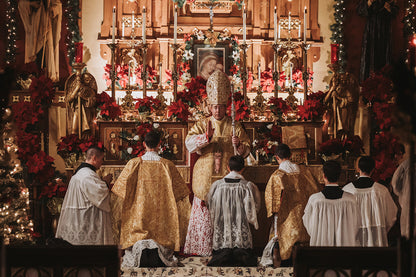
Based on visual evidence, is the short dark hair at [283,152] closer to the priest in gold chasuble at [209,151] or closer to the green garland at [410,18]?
the priest in gold chasuble at [209,151]

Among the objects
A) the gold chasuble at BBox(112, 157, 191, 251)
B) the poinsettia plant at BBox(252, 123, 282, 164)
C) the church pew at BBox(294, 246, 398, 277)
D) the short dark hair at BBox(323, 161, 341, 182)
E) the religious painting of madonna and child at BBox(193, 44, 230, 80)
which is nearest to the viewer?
the church pew at BBox(294, 246, 398, 277)

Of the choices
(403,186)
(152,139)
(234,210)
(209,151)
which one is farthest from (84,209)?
(403,186)

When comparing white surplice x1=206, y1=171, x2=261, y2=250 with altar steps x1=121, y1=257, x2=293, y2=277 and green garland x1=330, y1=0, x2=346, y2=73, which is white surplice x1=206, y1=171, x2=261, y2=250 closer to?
altar steps x1=121, y1=257, x2=293, y2=277

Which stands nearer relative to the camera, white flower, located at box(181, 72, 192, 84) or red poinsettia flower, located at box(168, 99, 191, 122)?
red poinsettia flower, located at box(168, 99, 191, 122)

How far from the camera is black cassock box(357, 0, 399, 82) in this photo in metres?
12.7

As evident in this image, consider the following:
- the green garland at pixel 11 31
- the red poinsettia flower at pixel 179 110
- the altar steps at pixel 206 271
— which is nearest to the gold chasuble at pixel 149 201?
the altar steps at pixel 206 271

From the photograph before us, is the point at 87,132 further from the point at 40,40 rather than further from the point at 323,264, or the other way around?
the point at 323,264

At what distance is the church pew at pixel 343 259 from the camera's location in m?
5.35

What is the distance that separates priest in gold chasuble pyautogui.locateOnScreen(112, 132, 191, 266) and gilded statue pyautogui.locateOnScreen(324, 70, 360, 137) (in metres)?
3.14

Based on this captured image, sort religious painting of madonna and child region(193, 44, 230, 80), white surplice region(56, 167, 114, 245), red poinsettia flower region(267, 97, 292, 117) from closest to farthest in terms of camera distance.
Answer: white surplice region(56, 167, 114, 245)
red poinsettia flower region(267, 97, 292, 117)
religious painting of madonna and child region(193, 44, 230, 80)

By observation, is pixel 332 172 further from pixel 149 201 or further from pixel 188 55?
pixel 188 55

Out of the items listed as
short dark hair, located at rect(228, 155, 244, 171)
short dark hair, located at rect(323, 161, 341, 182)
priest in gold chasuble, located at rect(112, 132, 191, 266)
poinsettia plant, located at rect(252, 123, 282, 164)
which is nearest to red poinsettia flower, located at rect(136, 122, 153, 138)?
priest in gold chasuble, located at rect(112, 132, 191, 266)

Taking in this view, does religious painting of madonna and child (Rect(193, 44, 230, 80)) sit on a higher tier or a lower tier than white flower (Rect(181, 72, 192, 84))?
higher

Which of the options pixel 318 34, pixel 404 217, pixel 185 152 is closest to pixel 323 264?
pixel 404 217
